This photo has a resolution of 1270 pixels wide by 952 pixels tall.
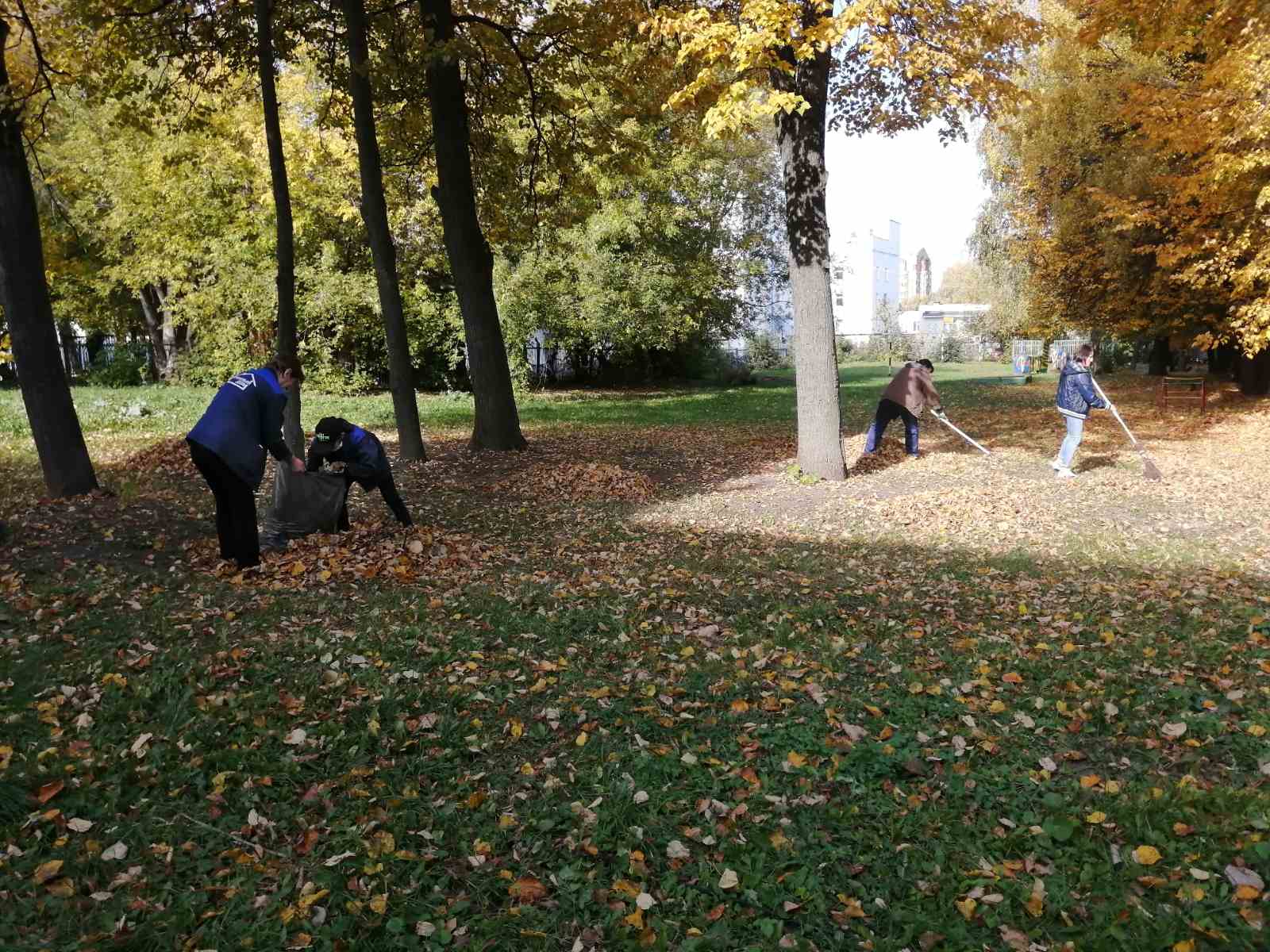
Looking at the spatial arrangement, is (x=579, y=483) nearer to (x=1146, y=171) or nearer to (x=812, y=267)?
(x=812, y=267)

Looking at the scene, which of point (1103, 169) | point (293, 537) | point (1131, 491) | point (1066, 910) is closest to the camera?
point (1066, 910)

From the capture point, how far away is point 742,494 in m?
10.2

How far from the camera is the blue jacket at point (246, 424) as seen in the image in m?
6.05

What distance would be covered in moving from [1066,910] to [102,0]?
12.5 m

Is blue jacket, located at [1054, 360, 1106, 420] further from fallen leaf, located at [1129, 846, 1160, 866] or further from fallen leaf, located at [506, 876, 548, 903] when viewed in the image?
fallen leaf, located at [506, 876, 548, 903]

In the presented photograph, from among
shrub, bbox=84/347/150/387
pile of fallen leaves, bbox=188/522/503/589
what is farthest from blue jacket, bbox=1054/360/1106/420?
shrub, bbox=84/347/150/387

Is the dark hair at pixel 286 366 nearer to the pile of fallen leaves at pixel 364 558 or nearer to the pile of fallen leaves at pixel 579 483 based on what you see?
the pile of fallen leaves at pixel 364 558

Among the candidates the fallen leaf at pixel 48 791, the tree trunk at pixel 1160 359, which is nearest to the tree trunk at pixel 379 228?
the fallen leaf at pixel 48 791

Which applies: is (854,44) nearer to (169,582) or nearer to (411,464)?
(411,464)

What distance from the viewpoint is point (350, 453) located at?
726cm

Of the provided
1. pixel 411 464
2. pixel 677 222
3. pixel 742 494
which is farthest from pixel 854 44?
pixel 677 222

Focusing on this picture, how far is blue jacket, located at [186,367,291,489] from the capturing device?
6.05 meters

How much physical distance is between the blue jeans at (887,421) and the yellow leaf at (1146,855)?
8966 mm

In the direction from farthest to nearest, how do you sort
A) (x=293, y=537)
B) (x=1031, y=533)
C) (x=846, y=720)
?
(x=1031, y=533) < (x=293, y=537) < (x=846, y=720)
